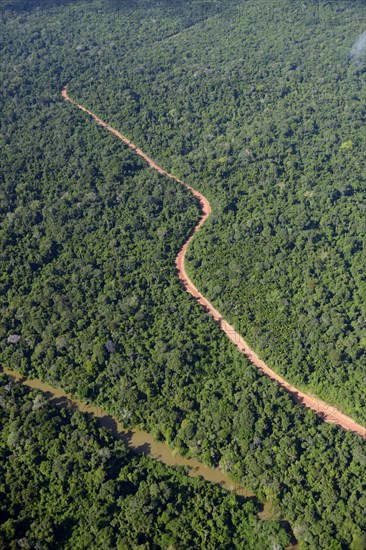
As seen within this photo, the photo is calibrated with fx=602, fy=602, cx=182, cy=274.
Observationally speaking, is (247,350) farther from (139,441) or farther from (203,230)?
(203,230)

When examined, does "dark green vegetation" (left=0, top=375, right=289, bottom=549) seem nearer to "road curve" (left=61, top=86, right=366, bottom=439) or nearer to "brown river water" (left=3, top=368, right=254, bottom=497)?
"brown river water" (left=3, top=368, right=254, bottom=497)

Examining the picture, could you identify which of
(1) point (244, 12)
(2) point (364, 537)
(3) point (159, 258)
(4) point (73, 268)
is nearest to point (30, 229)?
(4) point (73, 268)

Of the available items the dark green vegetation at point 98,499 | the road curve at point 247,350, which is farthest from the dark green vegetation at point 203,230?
the dark green vegetation at point 98,499

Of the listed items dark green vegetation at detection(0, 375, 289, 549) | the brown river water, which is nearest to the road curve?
the brown river water

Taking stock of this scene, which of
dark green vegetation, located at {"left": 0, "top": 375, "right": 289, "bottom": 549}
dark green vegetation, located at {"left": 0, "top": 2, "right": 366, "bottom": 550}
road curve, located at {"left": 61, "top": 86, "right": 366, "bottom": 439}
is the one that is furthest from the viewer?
road curve, located at {"left": 61, "top": 86, "right": 366, "bottom": 439}

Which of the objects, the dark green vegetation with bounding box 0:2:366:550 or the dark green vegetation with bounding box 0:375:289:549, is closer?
the dark green vegetation with bounding box 0:375:289:549

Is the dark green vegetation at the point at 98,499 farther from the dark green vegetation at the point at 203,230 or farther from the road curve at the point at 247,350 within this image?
the road curve at the point at 247,350
